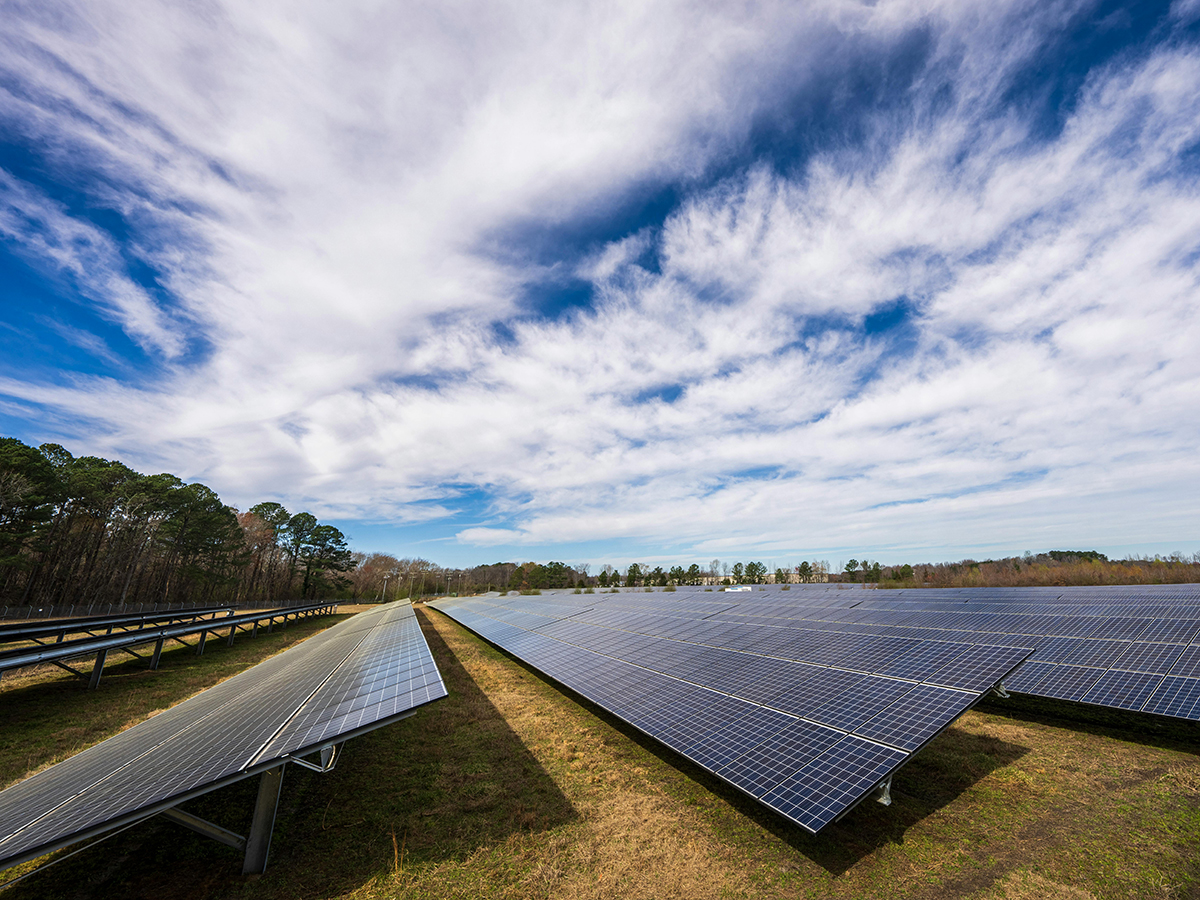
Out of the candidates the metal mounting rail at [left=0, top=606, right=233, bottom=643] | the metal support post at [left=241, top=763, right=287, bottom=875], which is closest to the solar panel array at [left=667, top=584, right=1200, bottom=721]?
the metal support post at [left=241, top=763, right=287, bottom=875]

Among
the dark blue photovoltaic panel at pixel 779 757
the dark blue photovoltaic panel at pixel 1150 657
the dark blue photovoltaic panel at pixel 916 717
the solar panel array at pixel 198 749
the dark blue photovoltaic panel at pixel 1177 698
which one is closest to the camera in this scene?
the solar panel array at pixel 198 749

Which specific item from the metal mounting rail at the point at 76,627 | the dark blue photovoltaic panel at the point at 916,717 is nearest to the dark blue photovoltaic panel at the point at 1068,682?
the dark blue photovoltaic panel at the point at 916,717

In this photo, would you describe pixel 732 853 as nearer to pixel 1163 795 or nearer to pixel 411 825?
pixel 411 825

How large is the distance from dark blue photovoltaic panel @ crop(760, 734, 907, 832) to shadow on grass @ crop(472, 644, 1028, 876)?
35 centimetres

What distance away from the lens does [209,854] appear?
655 cm

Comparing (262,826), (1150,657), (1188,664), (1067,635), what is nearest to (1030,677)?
(1150,657)

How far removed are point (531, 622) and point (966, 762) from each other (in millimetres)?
19745

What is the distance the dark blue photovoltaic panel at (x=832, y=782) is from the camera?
547 cm

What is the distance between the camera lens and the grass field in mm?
5766

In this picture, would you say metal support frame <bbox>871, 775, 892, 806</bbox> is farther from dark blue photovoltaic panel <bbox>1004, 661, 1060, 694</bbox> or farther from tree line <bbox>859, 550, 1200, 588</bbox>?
tree line <bbox>859, 550, 1200, 588</bbox>

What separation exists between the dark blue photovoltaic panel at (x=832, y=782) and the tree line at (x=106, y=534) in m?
60.9

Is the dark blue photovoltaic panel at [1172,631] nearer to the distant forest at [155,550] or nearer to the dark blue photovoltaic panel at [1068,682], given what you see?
the dark blue photovoltaic panel at [1068,682]

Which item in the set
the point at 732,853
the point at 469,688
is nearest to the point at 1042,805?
the point at 732,853

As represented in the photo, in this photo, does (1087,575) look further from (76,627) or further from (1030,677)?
(76,627)
